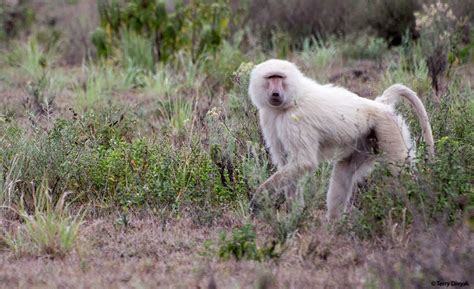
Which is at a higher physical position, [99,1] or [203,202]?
[99,1]

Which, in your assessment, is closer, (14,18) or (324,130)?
(324,130)

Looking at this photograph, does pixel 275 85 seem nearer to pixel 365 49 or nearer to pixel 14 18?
pixel 365 49

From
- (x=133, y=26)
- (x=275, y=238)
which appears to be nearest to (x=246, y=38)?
(x=133, y=26)

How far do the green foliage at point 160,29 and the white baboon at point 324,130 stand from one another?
5264mm

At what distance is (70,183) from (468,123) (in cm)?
310

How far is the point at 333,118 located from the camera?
18.7ft

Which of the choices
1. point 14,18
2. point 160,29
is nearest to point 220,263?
point 160,29

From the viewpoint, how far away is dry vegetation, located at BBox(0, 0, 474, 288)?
4668 mm

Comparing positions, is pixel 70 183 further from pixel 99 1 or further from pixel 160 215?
pixel 99 1

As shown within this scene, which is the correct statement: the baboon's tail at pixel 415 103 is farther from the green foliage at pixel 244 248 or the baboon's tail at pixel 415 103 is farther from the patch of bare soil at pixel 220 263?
the green foliage at pixel 244 248

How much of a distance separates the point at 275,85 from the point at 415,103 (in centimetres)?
101

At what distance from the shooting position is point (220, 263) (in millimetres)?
4852

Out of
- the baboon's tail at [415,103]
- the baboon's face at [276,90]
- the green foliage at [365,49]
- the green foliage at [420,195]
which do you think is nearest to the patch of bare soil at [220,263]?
the green foliage at [420,195]

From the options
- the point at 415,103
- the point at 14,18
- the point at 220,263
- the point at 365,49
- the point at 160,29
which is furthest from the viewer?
the point at 14,18
